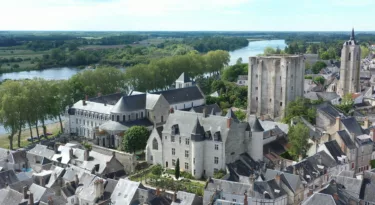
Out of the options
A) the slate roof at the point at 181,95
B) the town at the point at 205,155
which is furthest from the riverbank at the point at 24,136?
the slate roof at the point at 181,95

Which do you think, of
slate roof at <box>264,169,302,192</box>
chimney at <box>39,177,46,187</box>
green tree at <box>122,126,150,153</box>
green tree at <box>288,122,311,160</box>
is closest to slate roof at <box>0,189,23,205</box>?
Result: chimney at <box>39,177,46,187</box>

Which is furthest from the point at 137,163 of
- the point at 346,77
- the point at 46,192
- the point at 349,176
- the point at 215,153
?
the point at 346,77

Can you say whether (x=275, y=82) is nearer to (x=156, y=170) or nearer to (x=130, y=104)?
(x=130, y=104)

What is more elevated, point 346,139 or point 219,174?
point 346,139

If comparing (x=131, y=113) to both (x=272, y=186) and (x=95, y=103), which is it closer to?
(x=95, y=103)

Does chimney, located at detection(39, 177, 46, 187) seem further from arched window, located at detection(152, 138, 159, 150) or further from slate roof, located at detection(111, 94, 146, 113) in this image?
slate roof, located at detection(111, 94, 146, 113)

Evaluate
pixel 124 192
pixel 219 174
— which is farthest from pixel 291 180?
pixel 124 192

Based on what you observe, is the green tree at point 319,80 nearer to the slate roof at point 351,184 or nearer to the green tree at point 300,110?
the green tree at point 300,110
